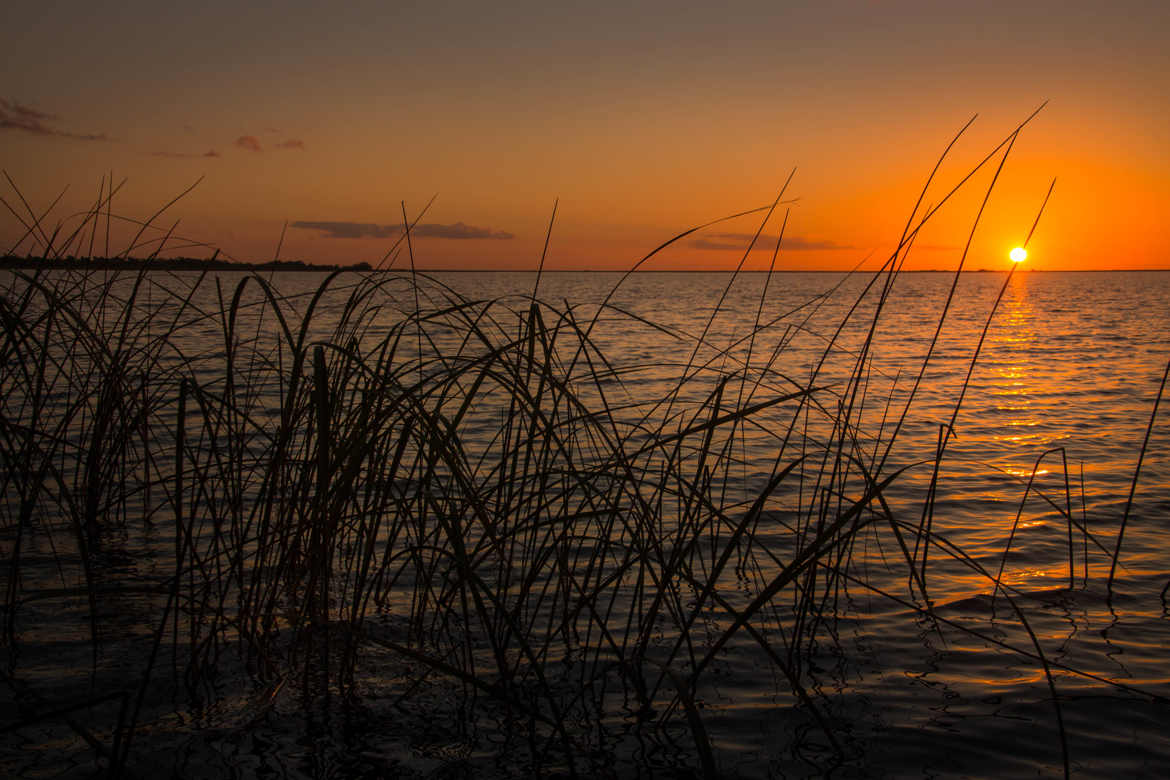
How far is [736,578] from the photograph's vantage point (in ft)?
15.0

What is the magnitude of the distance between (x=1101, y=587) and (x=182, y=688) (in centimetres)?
459

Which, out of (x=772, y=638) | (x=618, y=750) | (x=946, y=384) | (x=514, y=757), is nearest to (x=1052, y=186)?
(x=772, y=638)

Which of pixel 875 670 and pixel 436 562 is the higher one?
pixel 436 562

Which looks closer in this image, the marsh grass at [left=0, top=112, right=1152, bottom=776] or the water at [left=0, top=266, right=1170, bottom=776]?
the marsh grass at [left=0, top=112, right=1152, bottom=776]

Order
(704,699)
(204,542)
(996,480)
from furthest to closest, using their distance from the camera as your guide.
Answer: (996,480), (204,542), (704,699)

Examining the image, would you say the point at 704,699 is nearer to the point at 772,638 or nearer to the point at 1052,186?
the point at 772,638

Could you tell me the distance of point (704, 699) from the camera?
10.5 feet

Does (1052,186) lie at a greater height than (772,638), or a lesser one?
greater

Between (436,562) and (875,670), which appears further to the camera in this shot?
(875,670)

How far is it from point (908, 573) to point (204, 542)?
13.9ft

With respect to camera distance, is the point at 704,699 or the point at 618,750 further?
the point at 704,699

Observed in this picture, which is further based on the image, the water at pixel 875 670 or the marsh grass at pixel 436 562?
the water at pixel 875 670

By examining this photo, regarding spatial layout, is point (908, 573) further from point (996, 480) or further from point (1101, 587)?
point (996, 480)

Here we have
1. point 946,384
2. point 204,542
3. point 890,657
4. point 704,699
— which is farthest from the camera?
point 946,384
